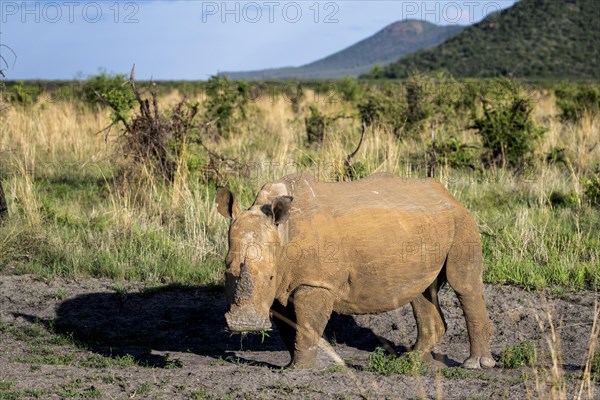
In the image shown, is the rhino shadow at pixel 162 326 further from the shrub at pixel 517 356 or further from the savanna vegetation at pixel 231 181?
the shrub at pixel 517 356

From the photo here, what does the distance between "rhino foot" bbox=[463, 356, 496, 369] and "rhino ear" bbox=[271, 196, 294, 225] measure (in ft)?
7.05

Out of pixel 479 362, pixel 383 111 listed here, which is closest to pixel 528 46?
pixel 383 111

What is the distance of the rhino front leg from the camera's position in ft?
22.3

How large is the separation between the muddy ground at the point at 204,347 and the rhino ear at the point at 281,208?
3.88 feet

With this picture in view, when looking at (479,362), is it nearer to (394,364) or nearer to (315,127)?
(394,364)

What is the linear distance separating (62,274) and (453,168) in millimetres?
7108

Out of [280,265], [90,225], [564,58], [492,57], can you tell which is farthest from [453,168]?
[492,57]

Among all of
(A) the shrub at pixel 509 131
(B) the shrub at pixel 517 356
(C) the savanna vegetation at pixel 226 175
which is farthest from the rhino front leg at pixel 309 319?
(A) the shrub at pixel 509 131

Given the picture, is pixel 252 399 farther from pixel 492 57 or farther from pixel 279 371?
pixel 492 57

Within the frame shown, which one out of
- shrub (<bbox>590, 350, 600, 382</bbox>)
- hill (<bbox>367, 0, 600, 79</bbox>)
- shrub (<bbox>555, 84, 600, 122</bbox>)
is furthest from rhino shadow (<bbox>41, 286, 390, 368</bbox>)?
hill (<bbox>367, 0, 600, 79</bbox>)

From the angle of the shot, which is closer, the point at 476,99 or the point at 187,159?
the point at 187,159

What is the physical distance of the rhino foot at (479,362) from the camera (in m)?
7.36

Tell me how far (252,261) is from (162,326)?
2.85 metres

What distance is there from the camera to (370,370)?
6887 millimetres
